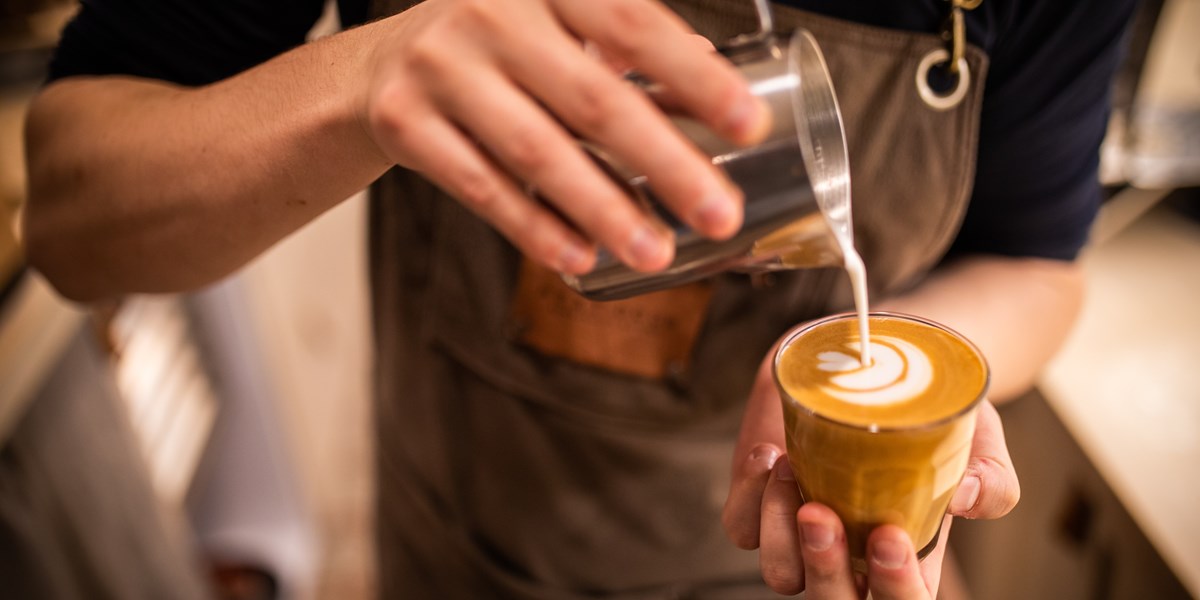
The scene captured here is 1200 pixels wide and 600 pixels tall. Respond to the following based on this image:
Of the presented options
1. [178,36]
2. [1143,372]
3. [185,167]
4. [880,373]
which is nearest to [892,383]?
[880,373]

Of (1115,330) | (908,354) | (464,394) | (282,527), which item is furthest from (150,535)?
(1115,330)

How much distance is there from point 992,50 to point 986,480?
0.46 m

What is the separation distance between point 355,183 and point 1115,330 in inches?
55.3

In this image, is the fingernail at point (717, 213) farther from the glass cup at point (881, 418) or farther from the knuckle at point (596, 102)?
the glass cup at point (881, 418)

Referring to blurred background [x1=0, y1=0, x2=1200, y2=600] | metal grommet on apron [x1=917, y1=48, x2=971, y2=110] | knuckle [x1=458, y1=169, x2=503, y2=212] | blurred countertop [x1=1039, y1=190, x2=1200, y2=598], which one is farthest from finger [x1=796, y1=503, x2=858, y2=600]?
blurred countertop [x1=1039, y1=190, x2=1200, y2=598]

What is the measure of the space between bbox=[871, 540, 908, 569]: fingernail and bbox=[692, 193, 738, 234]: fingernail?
29cm

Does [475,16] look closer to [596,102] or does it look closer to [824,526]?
[596,102]

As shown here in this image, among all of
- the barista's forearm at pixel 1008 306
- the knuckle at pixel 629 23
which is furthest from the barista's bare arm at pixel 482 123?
the barista's forearm at pixel 1008 306

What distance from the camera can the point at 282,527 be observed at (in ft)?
7.66

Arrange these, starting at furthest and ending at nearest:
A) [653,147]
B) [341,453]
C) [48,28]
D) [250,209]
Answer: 1. [341,453]
2. [48,28]
3. [250,209]
4. [653,147]

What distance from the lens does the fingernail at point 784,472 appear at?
2.37 ft

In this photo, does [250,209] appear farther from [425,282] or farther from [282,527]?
[282,527]

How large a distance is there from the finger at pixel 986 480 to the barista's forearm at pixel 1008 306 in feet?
0.86

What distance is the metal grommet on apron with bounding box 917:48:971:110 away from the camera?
85cm
